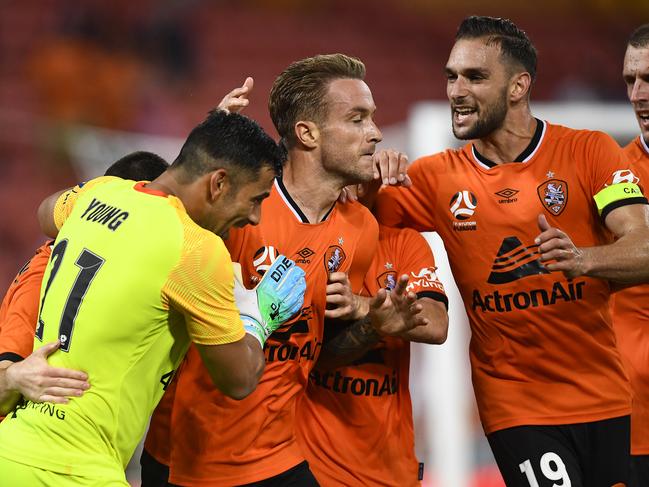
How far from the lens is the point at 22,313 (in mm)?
4273

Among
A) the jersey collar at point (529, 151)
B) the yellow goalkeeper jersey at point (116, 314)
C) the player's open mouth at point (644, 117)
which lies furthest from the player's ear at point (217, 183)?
the player's open mouth at point (644, 117)

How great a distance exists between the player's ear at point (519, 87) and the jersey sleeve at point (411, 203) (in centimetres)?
53

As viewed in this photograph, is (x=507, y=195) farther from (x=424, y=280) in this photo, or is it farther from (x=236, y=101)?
(x=236, y=101)

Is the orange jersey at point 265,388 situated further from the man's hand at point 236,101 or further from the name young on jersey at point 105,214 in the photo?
the name young on jersey at point 105,214

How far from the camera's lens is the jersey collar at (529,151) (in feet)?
15.8

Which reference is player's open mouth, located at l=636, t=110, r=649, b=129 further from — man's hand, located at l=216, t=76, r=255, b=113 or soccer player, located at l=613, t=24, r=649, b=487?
man's hand, located at l=216, t=76, r=255, b=113

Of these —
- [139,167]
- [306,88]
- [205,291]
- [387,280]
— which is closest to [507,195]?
[387,280]

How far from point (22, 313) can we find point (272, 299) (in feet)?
3.74

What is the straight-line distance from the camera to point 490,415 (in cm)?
474

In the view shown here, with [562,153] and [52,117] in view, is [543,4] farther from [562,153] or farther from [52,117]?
[562,153]

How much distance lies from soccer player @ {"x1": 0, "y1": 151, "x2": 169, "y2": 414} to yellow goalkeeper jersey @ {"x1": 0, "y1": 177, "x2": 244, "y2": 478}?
0.15 feet

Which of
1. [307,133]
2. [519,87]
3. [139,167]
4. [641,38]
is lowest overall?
[139,167]

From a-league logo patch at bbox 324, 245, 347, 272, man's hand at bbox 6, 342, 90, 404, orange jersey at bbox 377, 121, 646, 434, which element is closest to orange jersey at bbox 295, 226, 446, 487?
orange jersey at bbox 377, 121, 646, 434

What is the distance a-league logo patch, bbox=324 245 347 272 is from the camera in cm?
446
